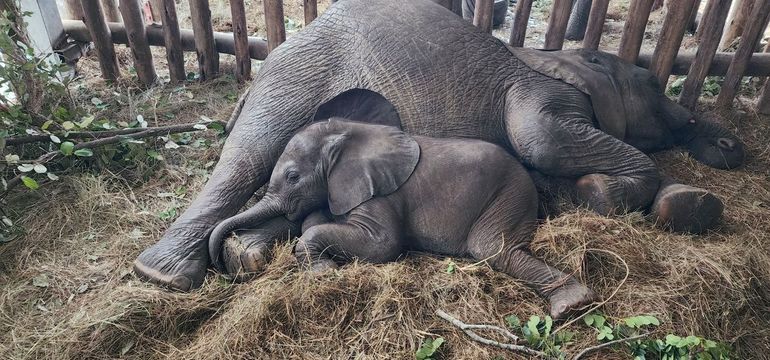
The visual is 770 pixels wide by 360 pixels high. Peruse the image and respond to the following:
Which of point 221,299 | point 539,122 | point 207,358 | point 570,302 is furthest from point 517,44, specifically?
point 207,358

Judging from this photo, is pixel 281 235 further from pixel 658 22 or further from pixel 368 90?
pixel 658 22

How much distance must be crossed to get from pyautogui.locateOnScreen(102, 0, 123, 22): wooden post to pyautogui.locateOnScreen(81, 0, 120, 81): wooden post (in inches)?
27.3

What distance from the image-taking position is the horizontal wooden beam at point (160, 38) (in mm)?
4883

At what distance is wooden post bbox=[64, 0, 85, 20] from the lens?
16.8 ft

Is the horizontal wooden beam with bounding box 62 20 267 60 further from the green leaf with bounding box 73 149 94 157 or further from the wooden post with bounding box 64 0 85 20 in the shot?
the green leaf with bounding box 73 149 94 157

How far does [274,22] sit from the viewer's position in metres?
4.57

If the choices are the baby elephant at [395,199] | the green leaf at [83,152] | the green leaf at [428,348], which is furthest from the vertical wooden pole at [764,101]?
the green leaf at [83,152]

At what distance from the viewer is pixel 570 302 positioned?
2.49 meters

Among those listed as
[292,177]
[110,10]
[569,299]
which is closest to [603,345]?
[569,299]

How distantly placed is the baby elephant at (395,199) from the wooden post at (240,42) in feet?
6.86

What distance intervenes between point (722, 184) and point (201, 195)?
3.24 metres

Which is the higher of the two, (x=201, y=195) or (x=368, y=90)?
(x=368, y=90)

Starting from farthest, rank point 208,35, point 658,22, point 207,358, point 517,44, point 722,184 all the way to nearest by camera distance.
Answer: point 658,22
point 208,35
point 517,44
point 722,184
point 207,358

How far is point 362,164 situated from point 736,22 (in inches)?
171
